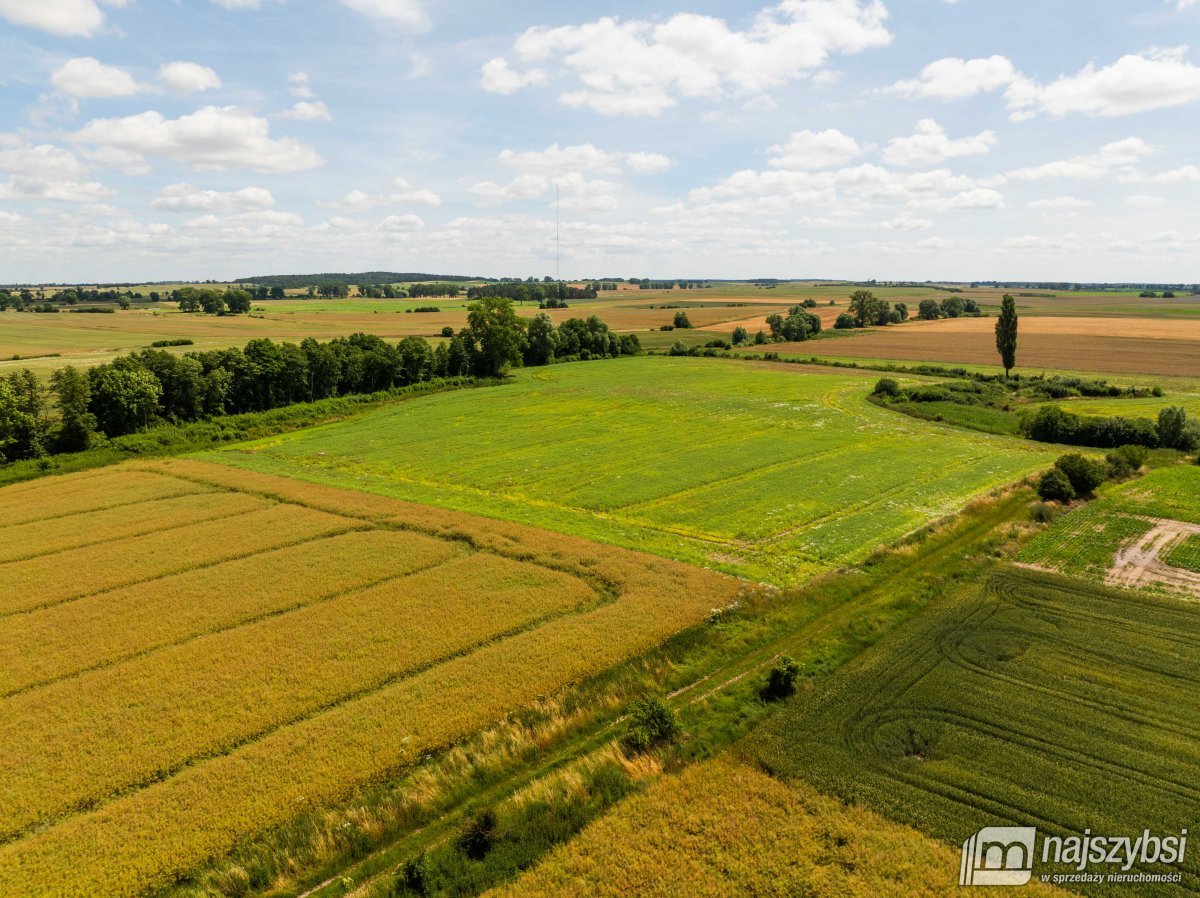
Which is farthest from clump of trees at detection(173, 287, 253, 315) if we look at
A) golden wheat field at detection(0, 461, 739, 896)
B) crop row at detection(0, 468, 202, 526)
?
golden wheat field at detection(0, 461, 739, 896)

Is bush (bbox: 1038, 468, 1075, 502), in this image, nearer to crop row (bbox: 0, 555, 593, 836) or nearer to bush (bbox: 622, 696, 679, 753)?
crop row (bbox: 0, 555, 593, 836)

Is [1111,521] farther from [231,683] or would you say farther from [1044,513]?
[231,683]

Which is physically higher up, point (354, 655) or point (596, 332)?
point (596, 332)

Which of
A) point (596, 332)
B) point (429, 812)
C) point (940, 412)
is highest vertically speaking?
point (596, 332)

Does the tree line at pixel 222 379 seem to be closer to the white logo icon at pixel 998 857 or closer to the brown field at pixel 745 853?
the brown field at pixel 745 853

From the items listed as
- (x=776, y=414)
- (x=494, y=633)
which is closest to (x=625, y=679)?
(x=494, y=633)

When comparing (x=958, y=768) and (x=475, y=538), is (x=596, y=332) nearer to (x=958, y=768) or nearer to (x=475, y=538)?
(x=475, y=538)

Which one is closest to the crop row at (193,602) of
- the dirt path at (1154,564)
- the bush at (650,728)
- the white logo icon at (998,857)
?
the bush at (650,728)
